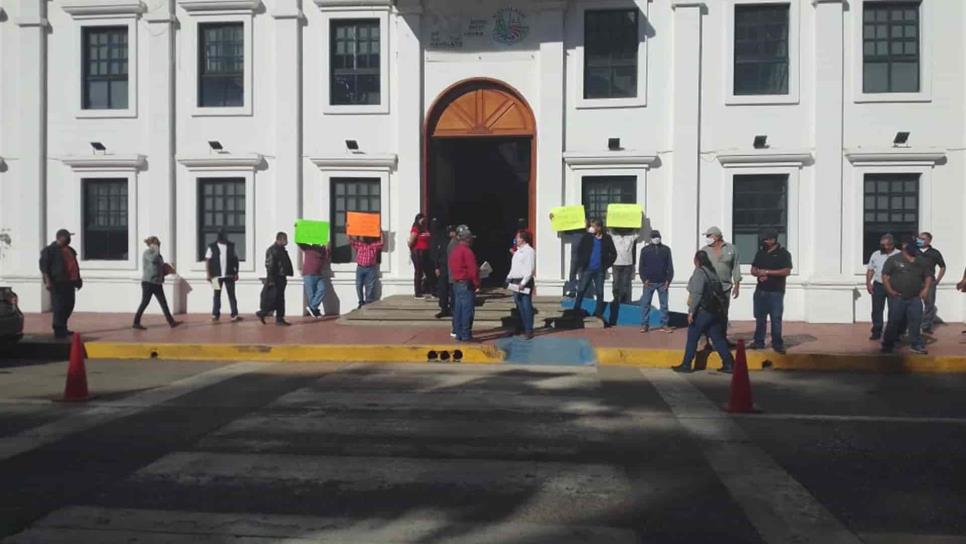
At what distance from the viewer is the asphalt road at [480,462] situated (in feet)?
18.2

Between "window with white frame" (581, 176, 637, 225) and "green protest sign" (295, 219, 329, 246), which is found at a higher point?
"window with white frame" (581, 176, 637, 225)

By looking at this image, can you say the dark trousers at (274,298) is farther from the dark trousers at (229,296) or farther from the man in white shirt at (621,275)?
the man in white shirt at (621,275)

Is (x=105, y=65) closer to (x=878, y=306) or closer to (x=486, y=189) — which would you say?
(x=486, y=189)

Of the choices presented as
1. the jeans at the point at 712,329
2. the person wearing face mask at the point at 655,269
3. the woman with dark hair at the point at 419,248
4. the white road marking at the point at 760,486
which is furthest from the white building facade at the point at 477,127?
the white road marking at the point at 760,486

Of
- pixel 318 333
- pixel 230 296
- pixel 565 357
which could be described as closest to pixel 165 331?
pixel 230 296

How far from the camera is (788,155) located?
17.0 meters

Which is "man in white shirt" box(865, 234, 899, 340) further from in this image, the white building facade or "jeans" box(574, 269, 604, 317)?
"jeans" box(574, 269, 604, 317)

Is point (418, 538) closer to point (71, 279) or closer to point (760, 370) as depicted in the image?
point (760, 370)

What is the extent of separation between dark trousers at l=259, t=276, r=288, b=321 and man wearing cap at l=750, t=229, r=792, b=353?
8294 millimetres

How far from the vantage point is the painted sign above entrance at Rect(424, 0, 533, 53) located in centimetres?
1772

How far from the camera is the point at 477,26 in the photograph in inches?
705

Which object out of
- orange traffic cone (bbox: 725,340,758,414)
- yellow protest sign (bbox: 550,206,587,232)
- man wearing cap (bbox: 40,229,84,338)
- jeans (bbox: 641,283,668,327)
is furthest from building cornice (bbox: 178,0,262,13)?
orange traffic cone (bbox: 725,340,758,414)

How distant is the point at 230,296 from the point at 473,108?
20.0 ft

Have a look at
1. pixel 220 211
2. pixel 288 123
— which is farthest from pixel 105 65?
pixel 288 123
